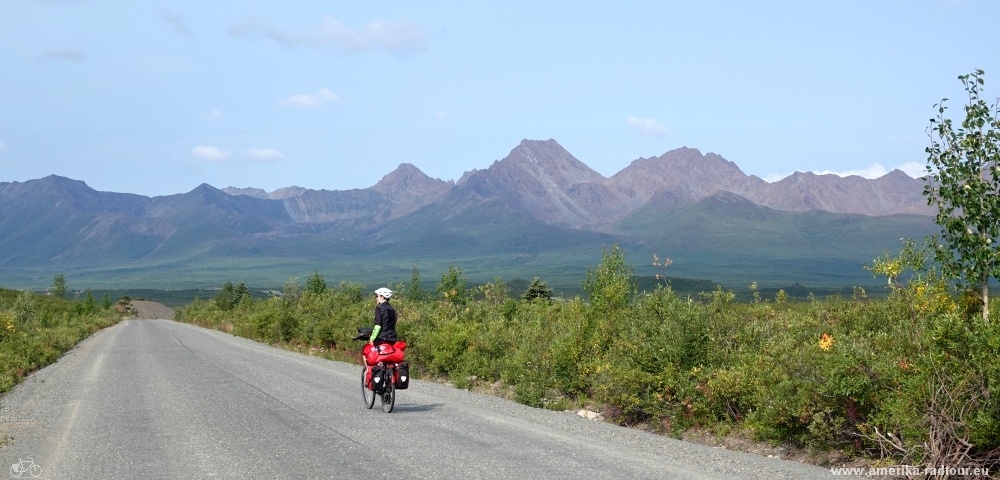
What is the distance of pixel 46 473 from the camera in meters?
10.6

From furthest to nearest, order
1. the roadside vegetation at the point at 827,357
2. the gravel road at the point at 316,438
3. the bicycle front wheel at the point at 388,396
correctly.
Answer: the bicycle front wheel at the point at 388,396 < the gravel road at the point at 316,438 < the roadside vegetation at the point at 827,357

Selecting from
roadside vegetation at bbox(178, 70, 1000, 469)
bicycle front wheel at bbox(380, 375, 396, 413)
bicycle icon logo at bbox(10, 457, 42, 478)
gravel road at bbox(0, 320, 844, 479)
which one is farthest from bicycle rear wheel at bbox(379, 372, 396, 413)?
bicycle icon logo at bbox(10, 457, 42, 478)

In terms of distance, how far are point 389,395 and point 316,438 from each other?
3.13 metres

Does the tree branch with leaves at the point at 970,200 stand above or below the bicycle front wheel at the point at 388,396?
above

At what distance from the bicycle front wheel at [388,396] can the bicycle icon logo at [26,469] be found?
5.92m

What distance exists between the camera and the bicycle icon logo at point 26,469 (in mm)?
10656

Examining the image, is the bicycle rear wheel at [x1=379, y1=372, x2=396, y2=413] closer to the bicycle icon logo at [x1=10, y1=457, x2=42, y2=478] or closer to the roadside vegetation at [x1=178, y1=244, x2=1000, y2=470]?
the roadside vegetation at [x1=178, y1=244, x2=1000, y2=470]

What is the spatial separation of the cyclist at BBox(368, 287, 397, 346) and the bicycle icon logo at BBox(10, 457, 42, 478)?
6.01 meters

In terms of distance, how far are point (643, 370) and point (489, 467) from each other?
567cm

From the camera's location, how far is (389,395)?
607 inches

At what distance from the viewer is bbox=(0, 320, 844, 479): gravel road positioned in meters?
10.3

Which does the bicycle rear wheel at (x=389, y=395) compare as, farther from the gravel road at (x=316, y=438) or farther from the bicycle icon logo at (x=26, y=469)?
the bicycle icon logo at (x=26, y=469)

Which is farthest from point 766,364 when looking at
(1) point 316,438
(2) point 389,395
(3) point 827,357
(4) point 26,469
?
(4) point 26,469

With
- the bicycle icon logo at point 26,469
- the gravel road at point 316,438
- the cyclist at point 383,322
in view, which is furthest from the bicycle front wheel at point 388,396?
the bicycle icon logo at point 26,469
